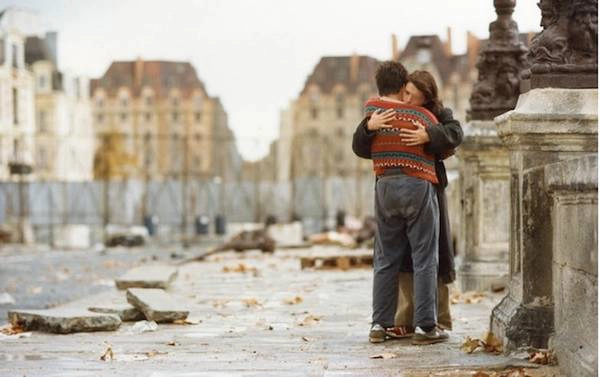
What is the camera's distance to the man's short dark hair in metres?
7.53

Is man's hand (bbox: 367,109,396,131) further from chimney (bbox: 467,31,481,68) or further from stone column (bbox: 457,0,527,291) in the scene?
chimney (bbox: 467,31,481,68)

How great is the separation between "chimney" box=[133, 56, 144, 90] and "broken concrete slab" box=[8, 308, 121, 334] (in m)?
99.6

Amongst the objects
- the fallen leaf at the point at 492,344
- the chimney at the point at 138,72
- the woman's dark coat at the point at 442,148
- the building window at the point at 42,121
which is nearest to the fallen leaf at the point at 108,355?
the woman's dark coat at the point at 442,148

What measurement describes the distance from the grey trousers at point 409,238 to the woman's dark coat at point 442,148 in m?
0.13

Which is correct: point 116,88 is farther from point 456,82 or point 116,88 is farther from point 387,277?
point 387,277

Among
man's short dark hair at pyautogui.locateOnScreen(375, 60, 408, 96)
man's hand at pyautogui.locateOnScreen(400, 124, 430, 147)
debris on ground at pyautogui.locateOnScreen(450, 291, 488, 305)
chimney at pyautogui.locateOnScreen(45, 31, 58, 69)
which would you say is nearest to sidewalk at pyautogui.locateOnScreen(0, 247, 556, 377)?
debris on ground at pyautogui.locateOnScreen(450, 291, 488, 305)

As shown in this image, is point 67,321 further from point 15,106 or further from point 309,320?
point 15,106

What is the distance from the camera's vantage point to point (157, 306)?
9.41 m

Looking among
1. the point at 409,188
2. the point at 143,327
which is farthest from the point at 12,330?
the point at 409,188

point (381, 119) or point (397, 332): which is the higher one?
point (381, 119)

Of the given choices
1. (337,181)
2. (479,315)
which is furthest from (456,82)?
(479,315)

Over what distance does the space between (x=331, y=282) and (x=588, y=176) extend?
976 cm

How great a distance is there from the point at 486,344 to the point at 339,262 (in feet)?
36.6

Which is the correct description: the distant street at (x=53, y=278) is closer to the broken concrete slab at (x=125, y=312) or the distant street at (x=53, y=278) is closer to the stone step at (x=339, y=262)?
the broken concrete slab at (x=125, y=312)
